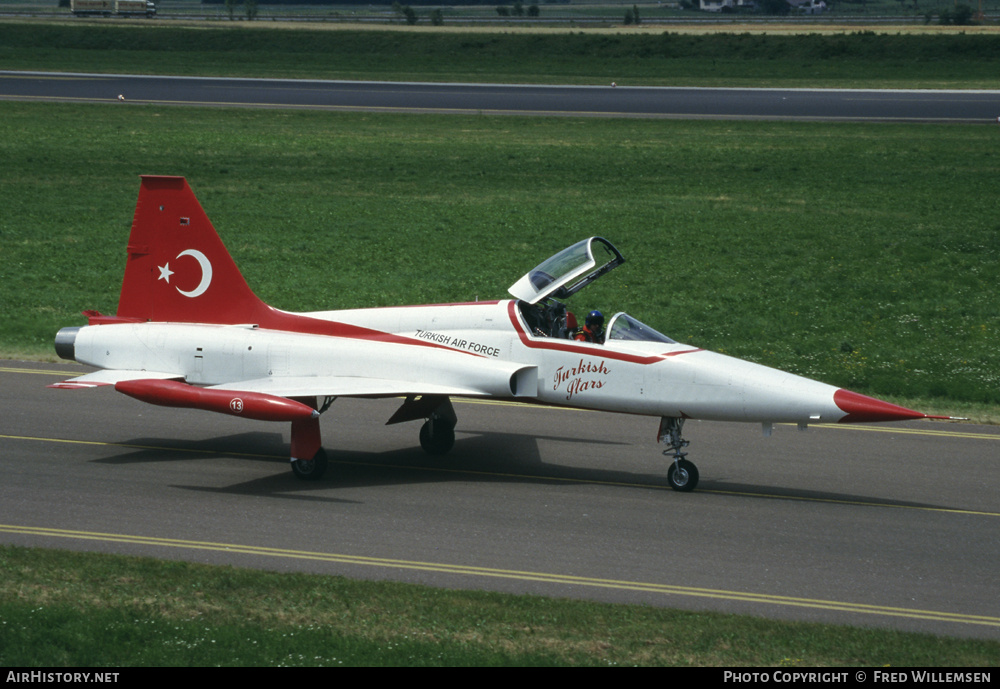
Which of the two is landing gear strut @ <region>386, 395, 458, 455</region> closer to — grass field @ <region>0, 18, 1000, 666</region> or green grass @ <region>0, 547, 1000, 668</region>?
green grass @ <region>0, 547, 1000, 668</region>

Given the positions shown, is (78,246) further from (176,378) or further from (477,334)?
(477,334)

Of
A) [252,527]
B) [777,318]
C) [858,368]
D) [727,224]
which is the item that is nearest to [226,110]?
[727,224]

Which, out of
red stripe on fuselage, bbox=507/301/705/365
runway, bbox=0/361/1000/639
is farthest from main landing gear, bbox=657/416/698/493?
Answer: red stripe on fuselage, bbox=507/301/705/365

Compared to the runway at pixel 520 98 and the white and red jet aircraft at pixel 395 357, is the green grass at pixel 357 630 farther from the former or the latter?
the runway at pixel 520 98

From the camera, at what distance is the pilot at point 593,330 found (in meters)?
16.0

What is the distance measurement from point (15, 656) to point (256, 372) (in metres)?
7.37

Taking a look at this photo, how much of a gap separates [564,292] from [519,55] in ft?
255

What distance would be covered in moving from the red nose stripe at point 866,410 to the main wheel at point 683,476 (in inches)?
87.1

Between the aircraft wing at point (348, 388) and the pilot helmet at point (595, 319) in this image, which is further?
the pilot helmet at point (595, 319)

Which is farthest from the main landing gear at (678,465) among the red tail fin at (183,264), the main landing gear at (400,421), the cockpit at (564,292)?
the red tail fin at (183,264)

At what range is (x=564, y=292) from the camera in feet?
53.7

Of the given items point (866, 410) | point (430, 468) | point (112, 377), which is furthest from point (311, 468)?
point (866, 410)

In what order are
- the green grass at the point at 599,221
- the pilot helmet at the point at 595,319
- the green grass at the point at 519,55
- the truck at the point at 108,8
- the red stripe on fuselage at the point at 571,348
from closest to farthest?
the red stripe on fuselage at the point at 571,348, the pilot helmet at the point at 595,319, the green grass at the point at 599,221, the green grass at the point at 519,55, the truck at the point at 108,8

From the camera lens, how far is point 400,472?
55.0 ft
